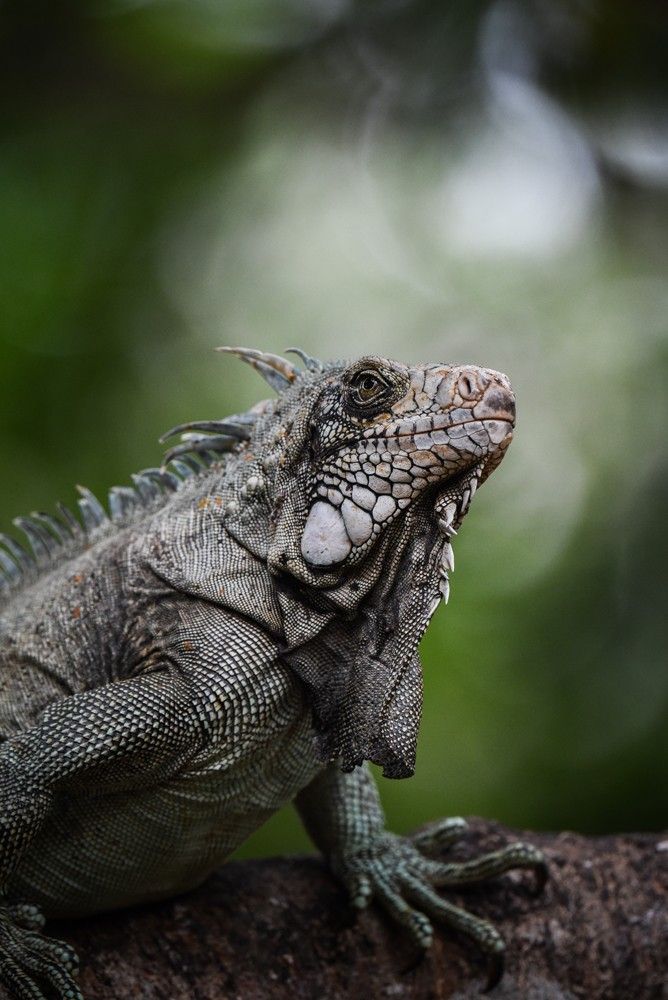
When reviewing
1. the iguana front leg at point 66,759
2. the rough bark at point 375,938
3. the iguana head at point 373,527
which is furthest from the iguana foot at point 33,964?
the iguana head at point 373,527

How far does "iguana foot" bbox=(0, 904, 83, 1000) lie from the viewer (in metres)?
2.80

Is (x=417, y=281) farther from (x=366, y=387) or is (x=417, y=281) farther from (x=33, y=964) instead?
(x=33, y=964)

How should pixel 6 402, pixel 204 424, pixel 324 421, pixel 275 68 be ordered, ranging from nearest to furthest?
1. pixel 324 421
2. pixel 204 424
3. pixel 6 402
4. pixel 275 68

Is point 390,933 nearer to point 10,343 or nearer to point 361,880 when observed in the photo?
point 361,880

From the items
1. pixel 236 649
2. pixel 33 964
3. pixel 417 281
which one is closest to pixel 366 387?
pixel 236 649

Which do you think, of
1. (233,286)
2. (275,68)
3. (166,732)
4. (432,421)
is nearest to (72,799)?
(166,732)

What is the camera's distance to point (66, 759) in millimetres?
2855

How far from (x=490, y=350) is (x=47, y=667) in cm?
547

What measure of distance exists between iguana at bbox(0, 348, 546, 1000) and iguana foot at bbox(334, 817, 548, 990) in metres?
0.69

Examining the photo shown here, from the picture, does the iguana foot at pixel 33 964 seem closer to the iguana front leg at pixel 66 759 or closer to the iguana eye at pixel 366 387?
the iguana front leg at pixel 66 759

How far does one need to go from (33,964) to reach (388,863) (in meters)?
1.52

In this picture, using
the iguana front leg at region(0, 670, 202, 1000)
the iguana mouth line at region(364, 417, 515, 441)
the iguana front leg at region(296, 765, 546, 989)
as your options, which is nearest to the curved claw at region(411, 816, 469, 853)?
the iguana front leg at region(296, 765, 546, 989)

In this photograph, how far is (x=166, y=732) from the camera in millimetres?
2895

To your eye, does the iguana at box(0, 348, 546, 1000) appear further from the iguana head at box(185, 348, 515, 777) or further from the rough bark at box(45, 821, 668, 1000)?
the rough bark at box(45, 821, 668, 1000)
